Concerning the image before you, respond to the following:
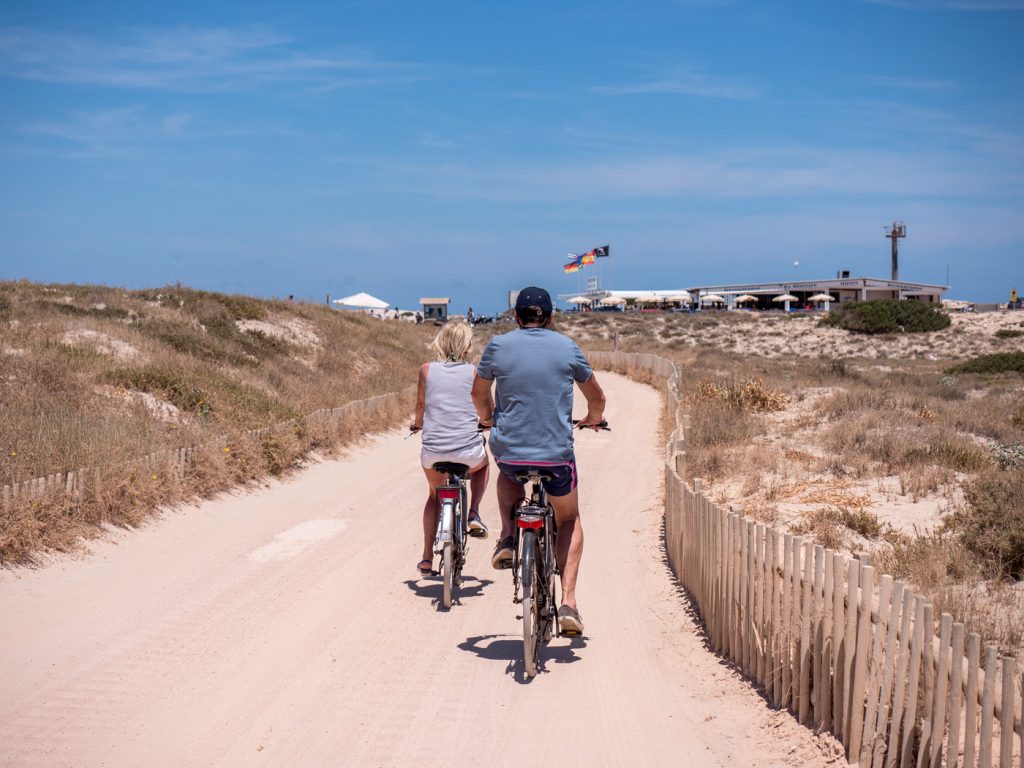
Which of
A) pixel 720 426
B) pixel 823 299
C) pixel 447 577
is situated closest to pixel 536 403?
pixel 447 577

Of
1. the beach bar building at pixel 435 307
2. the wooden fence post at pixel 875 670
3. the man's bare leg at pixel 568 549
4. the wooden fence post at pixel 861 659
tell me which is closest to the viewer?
the wooden fence post at pixel 875 670

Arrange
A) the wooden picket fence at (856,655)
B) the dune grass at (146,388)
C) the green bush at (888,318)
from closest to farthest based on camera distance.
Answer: the wooden picket fence at (856,655), the dune grass at (146,388), the green bush at (888,318)

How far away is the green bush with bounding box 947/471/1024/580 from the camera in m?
8.19

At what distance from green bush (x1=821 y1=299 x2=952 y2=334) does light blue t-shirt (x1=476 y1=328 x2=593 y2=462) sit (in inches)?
2523

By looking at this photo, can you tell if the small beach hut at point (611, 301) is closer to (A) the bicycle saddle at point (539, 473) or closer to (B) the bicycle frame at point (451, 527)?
(B) the bicycle frame at point (451, 527)

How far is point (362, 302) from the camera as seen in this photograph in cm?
6950

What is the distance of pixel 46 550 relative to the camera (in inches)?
348

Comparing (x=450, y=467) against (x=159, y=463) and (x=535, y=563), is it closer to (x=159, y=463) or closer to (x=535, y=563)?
(x=535, y=563)

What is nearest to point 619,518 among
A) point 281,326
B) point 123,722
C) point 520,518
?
point 520,518

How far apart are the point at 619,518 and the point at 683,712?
22.0 ft

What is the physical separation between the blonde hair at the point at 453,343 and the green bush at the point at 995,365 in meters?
31.2

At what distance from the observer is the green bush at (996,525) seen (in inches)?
322

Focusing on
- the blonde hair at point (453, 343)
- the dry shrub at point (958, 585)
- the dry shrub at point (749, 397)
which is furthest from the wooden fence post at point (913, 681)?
the dry shrub at point (749, 397)

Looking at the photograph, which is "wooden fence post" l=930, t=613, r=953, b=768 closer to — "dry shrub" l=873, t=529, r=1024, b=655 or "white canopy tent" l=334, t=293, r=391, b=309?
"dry shrub" l=873, t=529, r=1024, b=655
